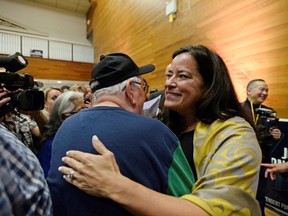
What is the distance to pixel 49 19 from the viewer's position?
10.2m

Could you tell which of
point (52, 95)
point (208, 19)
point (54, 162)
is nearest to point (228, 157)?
point (54, 162)

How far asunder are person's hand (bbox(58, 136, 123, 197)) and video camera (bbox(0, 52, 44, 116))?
0.73 meters

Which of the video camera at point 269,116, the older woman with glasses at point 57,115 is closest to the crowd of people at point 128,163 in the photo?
the older woman with glasses at point 57,115

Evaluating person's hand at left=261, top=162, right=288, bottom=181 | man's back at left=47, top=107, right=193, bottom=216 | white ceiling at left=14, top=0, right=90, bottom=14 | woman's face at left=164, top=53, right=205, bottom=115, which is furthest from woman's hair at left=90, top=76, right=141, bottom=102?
white ceiling at left=14, top=0, right=90, bottom=14

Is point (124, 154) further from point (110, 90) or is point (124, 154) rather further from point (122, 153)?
point (110, 90)

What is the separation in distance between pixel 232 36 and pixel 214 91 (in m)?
2.21

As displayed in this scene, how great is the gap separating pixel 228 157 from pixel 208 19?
2.95m

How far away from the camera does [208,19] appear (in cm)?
332

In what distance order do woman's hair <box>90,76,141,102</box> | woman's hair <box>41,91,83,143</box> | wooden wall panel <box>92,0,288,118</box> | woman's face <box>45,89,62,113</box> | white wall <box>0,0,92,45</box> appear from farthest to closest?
white wall <box>0,0,92,45</box>, woman's face <box>45,89,62,113</box>, wooden wall panel <box>92,0,288,118</box>, woman's hair <box>41,91,83,143</box>, woman's hair <box>90,76,141,102</box>

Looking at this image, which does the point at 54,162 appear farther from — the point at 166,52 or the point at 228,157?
the point at 166,52

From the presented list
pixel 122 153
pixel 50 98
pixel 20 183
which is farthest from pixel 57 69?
pixel 20 183

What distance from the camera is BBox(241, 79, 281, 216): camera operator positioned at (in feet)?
6.75

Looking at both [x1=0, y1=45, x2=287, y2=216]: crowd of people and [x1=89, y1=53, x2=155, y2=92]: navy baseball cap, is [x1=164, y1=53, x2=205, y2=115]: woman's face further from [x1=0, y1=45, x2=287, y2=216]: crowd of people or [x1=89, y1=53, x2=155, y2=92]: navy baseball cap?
[x1=89, y1=53, x2=155, y2=92]: navy baseball cap

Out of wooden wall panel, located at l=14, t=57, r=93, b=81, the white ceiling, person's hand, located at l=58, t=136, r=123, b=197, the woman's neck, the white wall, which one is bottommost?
person's hand, located at l=58, t=136, r=123, b=197
